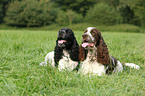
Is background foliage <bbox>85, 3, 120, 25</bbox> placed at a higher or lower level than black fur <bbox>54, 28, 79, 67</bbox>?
higher

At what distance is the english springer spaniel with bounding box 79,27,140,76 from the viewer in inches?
132

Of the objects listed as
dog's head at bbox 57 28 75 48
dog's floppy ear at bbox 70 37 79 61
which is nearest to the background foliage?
dog's floppy ear at bbox 70 37 79 61

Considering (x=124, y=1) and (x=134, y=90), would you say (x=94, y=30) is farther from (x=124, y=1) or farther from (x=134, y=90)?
(x=124, y=1)

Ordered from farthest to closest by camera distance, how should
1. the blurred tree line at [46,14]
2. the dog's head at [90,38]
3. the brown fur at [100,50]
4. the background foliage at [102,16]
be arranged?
1. the background foliage at [102,16]
2. the blurred tree line at [46,14]
3. the brown fur at [100,50]
4. the dog's head at [90,38]

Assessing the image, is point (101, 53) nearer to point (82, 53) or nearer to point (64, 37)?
point (82, 53)

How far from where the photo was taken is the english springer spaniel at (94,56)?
3.34 meters

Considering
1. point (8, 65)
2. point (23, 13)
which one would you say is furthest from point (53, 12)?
point (8, 65)

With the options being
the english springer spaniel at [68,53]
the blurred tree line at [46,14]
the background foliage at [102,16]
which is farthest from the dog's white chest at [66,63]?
the background foliage at [102,16]

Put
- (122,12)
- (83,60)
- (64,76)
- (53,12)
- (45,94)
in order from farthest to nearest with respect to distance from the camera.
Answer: (122,12)
(53,12)
(83,60)
(64,76)
(45,94)

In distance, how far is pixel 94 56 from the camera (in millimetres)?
3486

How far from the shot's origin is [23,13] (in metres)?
26.0

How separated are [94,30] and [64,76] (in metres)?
1.18

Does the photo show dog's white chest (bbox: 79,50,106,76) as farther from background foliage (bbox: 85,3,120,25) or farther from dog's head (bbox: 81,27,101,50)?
background foliage (bbox: 85,3,120,25)

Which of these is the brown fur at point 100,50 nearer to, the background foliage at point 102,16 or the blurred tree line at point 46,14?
the blurred tree line at point 46,14
